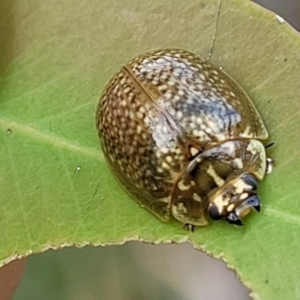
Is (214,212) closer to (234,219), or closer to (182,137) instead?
(234,219)

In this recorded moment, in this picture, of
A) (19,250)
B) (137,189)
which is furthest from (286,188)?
(19,250)

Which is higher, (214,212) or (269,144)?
(269,144)

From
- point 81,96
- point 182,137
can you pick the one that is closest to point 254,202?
point 182,137

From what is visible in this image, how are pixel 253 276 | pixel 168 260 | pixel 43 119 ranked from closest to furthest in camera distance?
pixel 253 276 → pixel 43 119 → pixel 168 260

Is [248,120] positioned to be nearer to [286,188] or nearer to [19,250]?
[286,188]

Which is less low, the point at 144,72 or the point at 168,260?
the point at 144,72

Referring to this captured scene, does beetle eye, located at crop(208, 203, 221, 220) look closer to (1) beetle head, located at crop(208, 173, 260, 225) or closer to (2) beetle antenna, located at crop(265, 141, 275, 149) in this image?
(1) beetle head, located at crop(208, 173, 260, 225)

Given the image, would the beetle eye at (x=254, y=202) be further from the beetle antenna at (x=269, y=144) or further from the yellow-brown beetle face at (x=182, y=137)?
the beetle antenna at (x=269, y=144)

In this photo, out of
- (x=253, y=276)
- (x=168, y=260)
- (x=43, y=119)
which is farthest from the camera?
(x=168, y=260)
